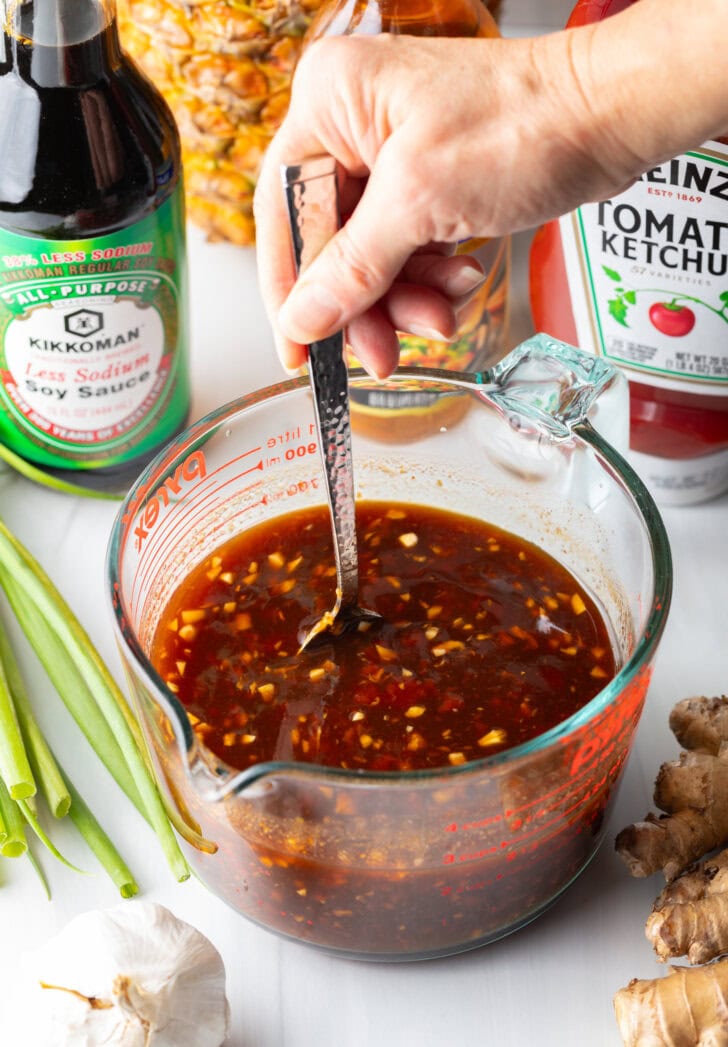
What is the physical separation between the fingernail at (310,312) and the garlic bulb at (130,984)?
50cm

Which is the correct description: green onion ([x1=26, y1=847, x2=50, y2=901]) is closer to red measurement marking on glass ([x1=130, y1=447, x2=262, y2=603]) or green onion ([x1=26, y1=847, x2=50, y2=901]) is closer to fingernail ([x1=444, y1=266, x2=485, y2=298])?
red measurement marking on glass ([x1=130, y1=447, x2=262, y2=603])

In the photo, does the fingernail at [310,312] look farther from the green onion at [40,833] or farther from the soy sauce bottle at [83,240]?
the green onion at [40,833]

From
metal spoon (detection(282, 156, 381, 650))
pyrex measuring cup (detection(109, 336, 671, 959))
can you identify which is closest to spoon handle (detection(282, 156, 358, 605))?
metal spoon (detection(282, 156, 381, 650))

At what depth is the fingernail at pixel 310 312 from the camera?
1098 millimetres

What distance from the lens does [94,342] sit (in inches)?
57.7

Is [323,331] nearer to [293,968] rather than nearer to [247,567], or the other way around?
[247,567]

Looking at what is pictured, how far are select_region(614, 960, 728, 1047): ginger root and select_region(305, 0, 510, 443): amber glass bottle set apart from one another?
560 millimetres

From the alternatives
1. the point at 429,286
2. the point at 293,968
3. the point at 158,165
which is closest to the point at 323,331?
the point at 429,286

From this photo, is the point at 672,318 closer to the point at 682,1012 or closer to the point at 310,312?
the point at 310,312

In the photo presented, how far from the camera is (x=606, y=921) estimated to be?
1.24m

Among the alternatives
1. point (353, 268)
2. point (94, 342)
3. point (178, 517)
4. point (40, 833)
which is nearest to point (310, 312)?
point (353, 268)

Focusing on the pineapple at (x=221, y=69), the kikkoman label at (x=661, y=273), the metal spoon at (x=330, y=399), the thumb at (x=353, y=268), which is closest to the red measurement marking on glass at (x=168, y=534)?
the metal spoon at (x=330, y=399)

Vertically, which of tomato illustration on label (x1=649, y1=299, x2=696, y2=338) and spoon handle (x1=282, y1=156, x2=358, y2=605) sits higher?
spoon handle (x1=282, y1=156, x2=358, y2=605)

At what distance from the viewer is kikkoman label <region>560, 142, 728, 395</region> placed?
1.43m
